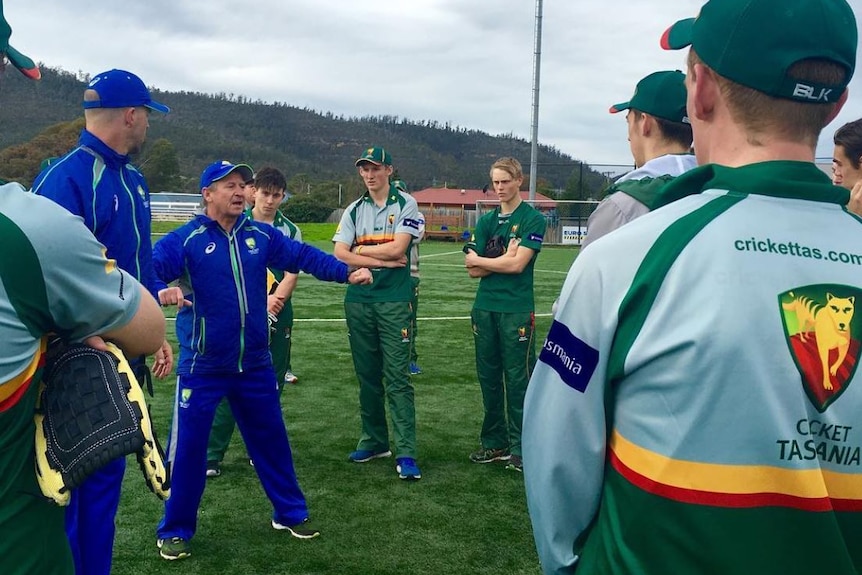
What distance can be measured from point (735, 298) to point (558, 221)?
39241 mm

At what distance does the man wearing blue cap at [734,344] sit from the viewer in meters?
1.29

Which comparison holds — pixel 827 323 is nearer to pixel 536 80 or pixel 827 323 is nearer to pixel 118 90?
pixel 118 90

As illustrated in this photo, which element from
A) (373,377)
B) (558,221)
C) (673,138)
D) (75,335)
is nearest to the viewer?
(75,335)

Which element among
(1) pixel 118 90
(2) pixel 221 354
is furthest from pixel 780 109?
(2) pixel 221 354

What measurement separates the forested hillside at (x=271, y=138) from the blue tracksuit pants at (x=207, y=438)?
253ft

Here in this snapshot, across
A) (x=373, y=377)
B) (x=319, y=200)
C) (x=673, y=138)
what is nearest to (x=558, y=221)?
(x=319, y=200)

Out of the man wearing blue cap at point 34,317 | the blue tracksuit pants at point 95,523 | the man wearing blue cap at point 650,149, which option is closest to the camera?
the man wearing blue cap at point 34,317

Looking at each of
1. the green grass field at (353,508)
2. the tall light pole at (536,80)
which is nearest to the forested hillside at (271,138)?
the tall light pole at (536,80)

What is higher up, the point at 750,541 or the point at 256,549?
the point at 750,541

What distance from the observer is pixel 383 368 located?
616 centimetres

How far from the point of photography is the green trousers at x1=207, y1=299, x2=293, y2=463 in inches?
232

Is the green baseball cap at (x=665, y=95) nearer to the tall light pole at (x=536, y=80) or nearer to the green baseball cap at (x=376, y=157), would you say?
the green baseball cap at (x=376, y=157)

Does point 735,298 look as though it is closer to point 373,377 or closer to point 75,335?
point 75,335

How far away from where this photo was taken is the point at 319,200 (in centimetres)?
6456
